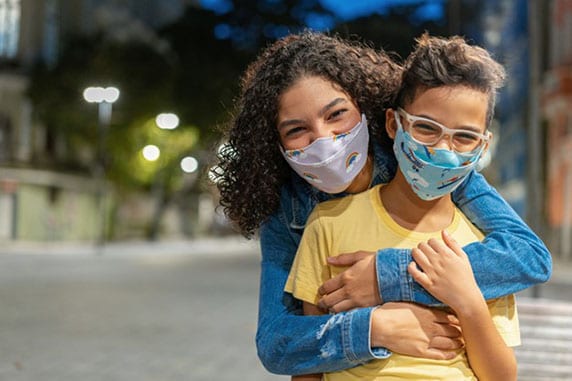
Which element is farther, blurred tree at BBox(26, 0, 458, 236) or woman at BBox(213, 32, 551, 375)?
blurred tree at BBox(26, 0, 458, 236)

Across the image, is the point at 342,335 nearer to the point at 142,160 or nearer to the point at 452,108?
the point at 452,108

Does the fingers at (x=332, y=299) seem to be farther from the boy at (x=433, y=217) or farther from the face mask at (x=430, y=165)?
the face mask at (x=430, y=165)

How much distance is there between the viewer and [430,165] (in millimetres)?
1954

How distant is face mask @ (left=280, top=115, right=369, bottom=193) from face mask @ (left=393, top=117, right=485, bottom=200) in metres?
0.11

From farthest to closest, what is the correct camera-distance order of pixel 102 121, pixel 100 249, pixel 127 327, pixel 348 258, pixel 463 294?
pixel 102 121
pixel 100 249
pixel 127 327
pixel 348 258
pixel 463 294

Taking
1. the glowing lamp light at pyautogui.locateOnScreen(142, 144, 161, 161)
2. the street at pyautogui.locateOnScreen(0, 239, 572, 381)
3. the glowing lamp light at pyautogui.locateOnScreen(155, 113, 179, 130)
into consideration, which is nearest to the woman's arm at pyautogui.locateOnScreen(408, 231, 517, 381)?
the street at pyautogui.locateOnScreen(0, 239, 572, 381)

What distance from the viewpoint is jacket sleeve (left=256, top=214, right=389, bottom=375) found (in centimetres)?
198

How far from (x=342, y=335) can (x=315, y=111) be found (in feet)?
1.87

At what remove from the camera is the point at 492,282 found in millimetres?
2008

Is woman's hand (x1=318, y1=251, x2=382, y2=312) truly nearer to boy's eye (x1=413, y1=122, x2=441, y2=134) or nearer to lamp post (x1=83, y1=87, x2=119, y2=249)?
boy's eye (x1=413, y1=122, x2=441, y2=134)

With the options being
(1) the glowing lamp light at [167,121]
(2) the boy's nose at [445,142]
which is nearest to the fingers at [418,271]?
(2) the boy's nose at [445,142]

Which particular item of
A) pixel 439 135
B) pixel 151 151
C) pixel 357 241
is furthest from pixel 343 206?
pixel 151 151

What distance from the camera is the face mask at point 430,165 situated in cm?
196

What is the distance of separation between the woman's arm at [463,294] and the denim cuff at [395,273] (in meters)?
0.02
